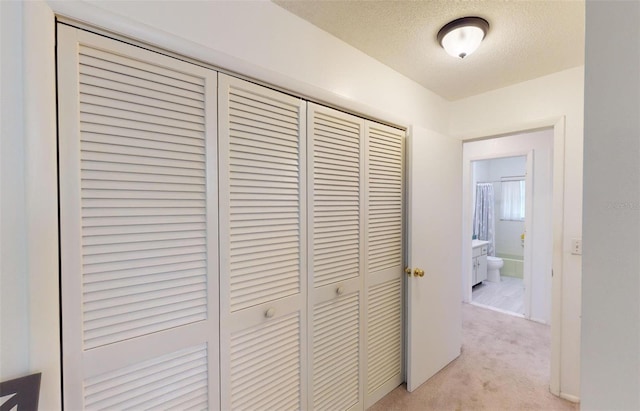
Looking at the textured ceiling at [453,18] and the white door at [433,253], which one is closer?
the textured ceiling at [453,18]

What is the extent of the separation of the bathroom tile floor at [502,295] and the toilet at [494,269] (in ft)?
0.28

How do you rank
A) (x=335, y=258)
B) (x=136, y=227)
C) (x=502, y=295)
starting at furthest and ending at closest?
(x=502, y=295) < (x=335, y=258) < (x=136, y=227)

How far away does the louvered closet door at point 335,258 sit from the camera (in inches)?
59.2

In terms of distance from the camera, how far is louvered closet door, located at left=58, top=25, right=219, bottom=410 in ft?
2.80

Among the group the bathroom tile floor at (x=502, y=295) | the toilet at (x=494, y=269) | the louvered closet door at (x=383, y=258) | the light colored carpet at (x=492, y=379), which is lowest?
the light colored carpet at (x=492, y=379)

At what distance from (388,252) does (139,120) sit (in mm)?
1627

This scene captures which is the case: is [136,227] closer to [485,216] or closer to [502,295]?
[502,295]

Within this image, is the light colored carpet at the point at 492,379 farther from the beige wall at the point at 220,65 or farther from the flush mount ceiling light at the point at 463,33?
the flush mount ceiling light at the point at 463,33

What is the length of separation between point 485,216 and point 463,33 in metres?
4.77

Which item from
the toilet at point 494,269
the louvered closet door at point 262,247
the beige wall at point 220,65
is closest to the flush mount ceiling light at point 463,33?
the beige wall at point 220,65

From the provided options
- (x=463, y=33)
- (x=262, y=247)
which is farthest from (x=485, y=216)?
(x=262, y=247)

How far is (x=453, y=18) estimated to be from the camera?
1.41 m

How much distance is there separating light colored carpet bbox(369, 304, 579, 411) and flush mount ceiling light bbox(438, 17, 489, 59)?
223 cm

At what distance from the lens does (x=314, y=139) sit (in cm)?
150
